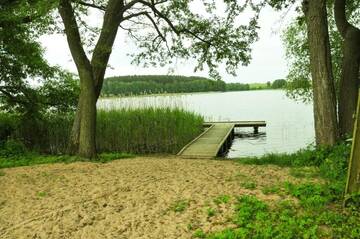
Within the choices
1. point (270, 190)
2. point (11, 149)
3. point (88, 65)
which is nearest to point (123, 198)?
point (270, 190)

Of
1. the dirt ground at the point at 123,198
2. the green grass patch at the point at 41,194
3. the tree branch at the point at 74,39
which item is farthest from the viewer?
the tree branch at the point at 74,39

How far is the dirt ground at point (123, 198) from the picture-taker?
199 inches

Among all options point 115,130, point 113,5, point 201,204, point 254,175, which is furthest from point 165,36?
point 201,204

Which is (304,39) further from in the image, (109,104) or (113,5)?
(113,5)

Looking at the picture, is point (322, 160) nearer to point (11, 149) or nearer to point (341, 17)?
point (341, 17)

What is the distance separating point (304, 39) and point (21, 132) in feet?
39.0

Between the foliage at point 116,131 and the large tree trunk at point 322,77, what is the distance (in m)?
7.75

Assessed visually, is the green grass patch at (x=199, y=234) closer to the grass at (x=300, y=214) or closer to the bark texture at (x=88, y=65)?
the grass at (x=300, y=214)

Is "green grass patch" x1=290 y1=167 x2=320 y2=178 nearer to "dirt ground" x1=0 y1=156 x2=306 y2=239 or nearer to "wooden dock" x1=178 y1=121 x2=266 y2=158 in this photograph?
"dirt ground" x1=0 y1=156 x2=306 y2=239

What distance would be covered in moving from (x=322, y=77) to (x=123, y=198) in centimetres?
472

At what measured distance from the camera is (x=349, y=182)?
519cm

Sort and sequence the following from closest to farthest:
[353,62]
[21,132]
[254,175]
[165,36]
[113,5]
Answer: [254,175] < [353,62] < [113,5] < [165,36] < [21,132]

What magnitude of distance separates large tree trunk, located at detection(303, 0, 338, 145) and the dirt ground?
1.42 m

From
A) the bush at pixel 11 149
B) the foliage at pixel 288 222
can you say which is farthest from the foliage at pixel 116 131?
the foliage at pixel 288 222
